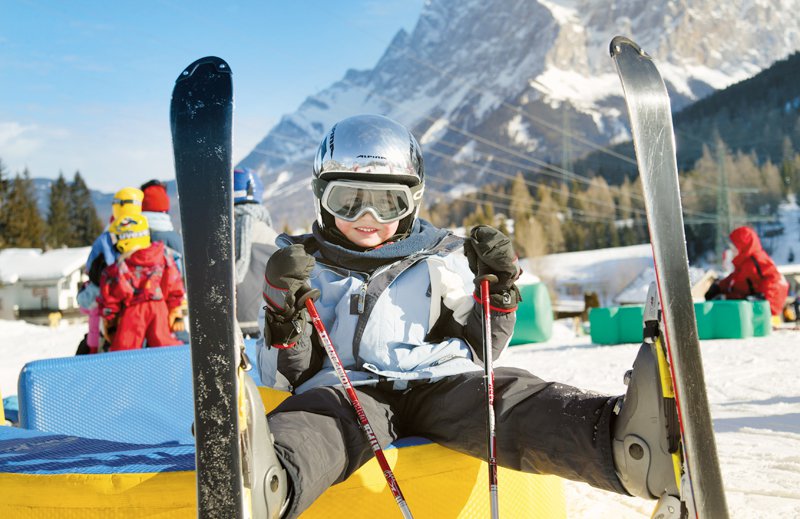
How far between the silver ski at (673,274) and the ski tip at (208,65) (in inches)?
35.6

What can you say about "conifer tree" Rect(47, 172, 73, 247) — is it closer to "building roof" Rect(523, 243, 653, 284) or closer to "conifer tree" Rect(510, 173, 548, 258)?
"conifer tree" Rect(510, 173, 548, 258)

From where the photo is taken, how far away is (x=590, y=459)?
1582mm

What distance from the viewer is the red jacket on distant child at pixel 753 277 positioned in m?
8.69

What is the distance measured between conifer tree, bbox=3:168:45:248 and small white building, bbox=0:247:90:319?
1179 cm

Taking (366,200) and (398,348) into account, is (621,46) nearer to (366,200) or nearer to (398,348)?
(366,200)

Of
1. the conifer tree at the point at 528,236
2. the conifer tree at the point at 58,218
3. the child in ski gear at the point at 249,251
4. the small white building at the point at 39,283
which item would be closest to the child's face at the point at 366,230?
the child in ski gear at the point at 249,251

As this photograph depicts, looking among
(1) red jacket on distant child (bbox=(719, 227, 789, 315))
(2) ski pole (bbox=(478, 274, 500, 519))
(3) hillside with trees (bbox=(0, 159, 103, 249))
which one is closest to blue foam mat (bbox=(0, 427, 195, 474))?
(2) ski pole (bbox=(478, 274, 500, 519))

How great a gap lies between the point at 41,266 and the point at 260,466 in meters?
44.1

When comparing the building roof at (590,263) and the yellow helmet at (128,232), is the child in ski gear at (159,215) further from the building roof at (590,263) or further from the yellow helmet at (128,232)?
the building roof at (590,263)

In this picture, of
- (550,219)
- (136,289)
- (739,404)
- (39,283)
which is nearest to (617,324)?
(739,404)

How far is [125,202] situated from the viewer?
4.31 meters

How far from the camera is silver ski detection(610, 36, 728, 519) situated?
1.36 metres

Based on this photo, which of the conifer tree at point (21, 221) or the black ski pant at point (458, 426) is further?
the conifer tree at point (21, 221)

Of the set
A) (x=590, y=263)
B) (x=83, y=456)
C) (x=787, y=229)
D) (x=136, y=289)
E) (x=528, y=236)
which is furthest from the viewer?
(x=528, y=236)
